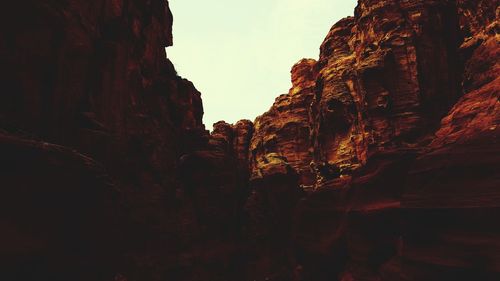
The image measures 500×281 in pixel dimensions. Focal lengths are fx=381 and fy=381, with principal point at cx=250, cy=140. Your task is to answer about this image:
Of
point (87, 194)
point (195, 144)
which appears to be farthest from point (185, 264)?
point (87, 194)

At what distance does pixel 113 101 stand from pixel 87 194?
13.9 meters

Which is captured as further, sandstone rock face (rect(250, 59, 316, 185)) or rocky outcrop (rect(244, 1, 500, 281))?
sandstone rock face (rect(250, 59, 316, 185))

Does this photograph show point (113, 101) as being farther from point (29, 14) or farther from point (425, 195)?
point (425, 195)

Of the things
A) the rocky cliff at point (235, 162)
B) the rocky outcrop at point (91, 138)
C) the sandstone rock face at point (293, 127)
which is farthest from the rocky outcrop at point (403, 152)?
the sandstone rock face at point (293, 127)

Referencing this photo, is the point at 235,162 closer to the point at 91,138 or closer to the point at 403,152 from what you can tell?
the point at 91,138

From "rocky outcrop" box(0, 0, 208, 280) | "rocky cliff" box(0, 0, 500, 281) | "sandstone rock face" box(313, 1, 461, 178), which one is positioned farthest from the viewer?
"sandstone rock face" box(313, 1, 461, 178)

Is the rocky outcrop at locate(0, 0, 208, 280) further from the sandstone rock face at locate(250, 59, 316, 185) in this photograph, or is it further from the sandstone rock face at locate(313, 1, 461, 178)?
the sandstone rock face at locate(250, 59, 316, 185)

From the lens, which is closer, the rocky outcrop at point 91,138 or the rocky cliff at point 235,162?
the rocky outcrop at point 91,138

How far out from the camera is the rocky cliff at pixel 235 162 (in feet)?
33.2

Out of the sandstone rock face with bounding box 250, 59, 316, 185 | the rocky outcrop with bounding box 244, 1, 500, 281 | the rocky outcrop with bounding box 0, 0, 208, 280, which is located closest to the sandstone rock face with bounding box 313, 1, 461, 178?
the rocky outcrop with bounding box 244, 1, 500, 281

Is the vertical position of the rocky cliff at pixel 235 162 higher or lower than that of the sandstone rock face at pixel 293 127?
lower

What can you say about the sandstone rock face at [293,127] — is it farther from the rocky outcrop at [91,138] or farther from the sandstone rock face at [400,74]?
the rocky outcrop at [91,138]

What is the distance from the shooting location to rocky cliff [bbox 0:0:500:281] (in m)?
10.1

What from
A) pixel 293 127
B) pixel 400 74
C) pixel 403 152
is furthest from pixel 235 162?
pixel 403 152
